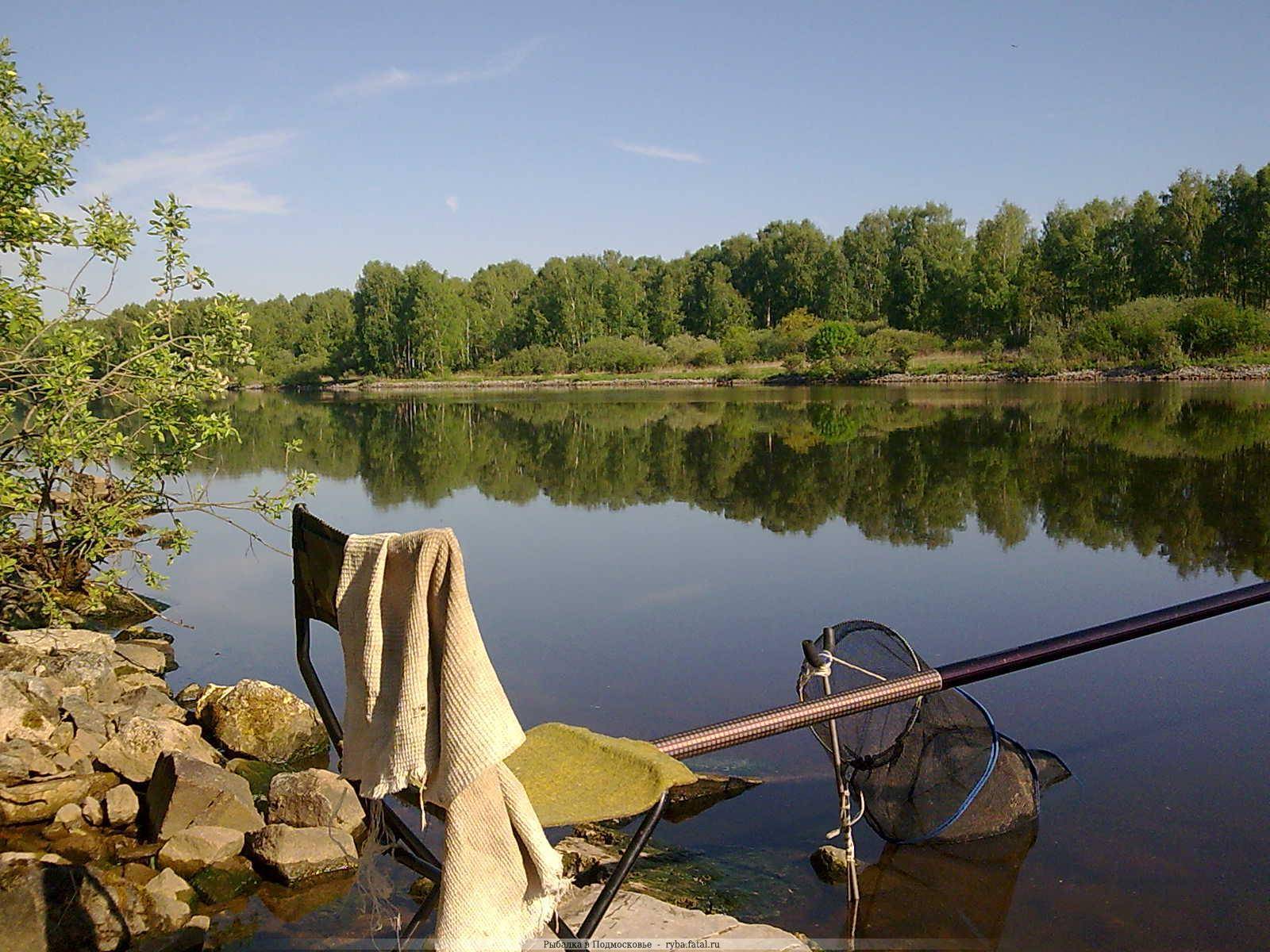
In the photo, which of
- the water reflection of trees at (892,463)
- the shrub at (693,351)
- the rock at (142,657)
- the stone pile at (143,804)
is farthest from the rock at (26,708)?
the shrub at (693,351)

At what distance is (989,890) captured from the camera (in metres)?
4.33

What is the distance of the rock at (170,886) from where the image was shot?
14.4 ft

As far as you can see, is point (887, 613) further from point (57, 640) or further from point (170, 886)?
A: point (57, 640)

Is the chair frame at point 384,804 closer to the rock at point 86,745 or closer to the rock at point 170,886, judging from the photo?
the rock at point 170,886

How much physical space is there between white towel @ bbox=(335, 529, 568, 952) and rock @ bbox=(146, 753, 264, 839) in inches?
129

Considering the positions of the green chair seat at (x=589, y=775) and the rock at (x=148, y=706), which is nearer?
the green chair seat at (x=589, y=775)

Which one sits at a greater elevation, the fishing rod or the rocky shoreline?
the fishing rod

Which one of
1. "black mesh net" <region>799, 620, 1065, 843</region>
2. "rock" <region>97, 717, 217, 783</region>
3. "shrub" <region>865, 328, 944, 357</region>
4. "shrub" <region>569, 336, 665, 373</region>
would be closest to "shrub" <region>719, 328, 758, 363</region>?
"shrub" <region>569, 336, 665, 373</region>

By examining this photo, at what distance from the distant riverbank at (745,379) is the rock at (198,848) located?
49715 mm

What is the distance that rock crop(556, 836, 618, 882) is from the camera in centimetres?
428

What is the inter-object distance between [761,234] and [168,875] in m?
94.6

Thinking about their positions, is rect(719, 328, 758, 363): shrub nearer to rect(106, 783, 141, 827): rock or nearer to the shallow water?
the shallow water

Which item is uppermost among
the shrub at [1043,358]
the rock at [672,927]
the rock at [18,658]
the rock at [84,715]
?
the shrub at [1043,358]

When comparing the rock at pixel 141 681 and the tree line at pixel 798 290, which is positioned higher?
the tree line at pixel 798 290
